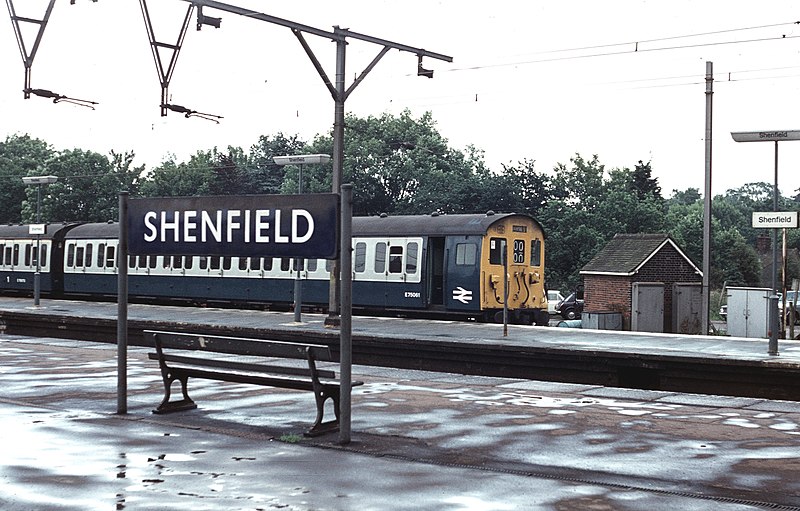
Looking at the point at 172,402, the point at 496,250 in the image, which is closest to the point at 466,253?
the point at 496,250

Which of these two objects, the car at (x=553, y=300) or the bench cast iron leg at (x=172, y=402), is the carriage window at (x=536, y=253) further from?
the bench cast iron leg at (x=172, y=402)

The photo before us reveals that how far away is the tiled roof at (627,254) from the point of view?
1350 inches

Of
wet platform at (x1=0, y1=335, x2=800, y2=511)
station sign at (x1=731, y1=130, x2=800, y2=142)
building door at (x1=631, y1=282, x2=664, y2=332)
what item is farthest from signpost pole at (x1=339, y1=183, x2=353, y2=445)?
building door at (x1=631, y1=282, x2=664, y2=332)

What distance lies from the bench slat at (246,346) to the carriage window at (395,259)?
18.1m

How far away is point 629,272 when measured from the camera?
111ft

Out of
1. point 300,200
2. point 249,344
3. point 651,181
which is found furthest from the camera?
point 651,181

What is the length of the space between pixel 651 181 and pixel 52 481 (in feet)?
245

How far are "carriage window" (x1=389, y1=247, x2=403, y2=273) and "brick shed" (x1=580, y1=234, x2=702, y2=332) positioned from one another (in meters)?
7.75

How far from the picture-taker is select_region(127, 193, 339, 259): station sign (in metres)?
9.53

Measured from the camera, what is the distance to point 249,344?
1055 cm

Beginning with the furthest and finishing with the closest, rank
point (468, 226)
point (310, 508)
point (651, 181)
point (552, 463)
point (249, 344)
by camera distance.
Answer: point (651, 181) < point (468, 226) < point (249, 344) < point (552, 463) < point (310, 508)

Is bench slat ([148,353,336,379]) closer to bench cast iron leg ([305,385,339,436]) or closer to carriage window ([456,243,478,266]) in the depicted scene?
bench cast iron leg ([305,385,339,436])

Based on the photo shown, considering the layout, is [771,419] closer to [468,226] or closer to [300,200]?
[300,200]

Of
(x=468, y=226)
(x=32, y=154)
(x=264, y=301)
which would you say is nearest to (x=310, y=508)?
(x=468, y=226)
